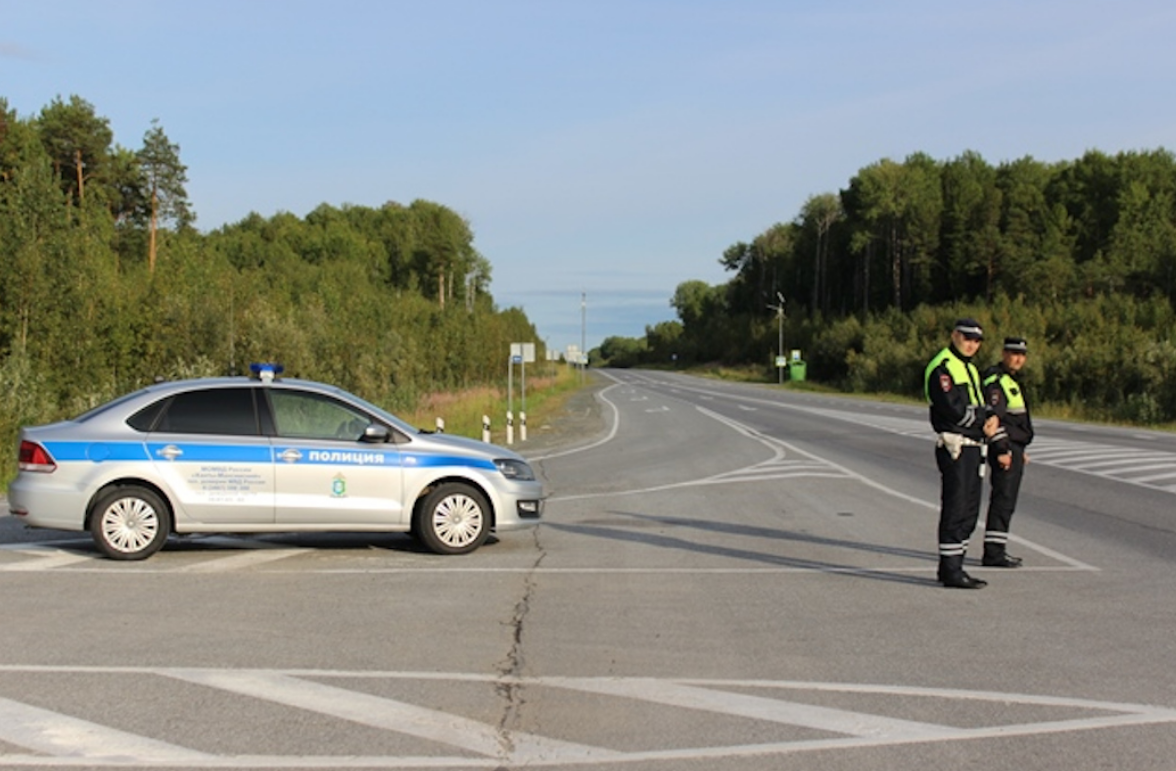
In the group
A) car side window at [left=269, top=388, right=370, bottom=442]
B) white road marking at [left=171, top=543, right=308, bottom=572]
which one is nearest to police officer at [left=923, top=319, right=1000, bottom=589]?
car side window at [left=269, top=388, right=370, bottom=442]

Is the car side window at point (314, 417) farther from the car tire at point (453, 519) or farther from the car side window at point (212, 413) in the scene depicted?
the car tire at point (453, 519)

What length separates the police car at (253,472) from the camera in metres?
10.2

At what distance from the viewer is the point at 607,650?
7.21 m

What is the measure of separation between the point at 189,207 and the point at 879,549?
201ft

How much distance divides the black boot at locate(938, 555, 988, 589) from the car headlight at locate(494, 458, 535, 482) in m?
3.94

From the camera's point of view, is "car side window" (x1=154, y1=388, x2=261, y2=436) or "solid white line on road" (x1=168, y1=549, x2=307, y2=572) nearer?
"solid white line on road" (x1=168, y1=549, x2=307, y2=572)

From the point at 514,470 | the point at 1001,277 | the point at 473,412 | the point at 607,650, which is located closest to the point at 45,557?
the point at 514,470

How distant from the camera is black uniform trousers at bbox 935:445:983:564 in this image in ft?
29.8

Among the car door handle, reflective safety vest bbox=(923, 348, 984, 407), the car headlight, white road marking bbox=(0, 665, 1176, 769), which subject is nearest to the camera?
white road marking bbox=(0, 665, 1176, 769)

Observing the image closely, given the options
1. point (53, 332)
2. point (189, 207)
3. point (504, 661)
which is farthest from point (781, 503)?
point (189, 207)

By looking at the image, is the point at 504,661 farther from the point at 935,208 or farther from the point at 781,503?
the point at 935,208

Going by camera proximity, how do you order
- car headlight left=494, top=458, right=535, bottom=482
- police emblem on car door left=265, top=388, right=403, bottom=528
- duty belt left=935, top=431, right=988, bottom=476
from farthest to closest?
car headlight left=494, top=458, right=535, bottom=482, police emblem on car door left=265, top=388, right=403, bottom=528, duty belt left=935, top=431, right=988, bottom=476

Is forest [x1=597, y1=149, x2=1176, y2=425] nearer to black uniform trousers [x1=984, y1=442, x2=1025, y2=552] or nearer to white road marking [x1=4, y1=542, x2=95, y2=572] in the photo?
black uniform trousers [x1=984, y1=442, x2=1025, y2=552]

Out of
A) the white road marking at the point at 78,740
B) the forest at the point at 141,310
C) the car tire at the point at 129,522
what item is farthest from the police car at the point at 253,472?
the forest at the point at 141,310
